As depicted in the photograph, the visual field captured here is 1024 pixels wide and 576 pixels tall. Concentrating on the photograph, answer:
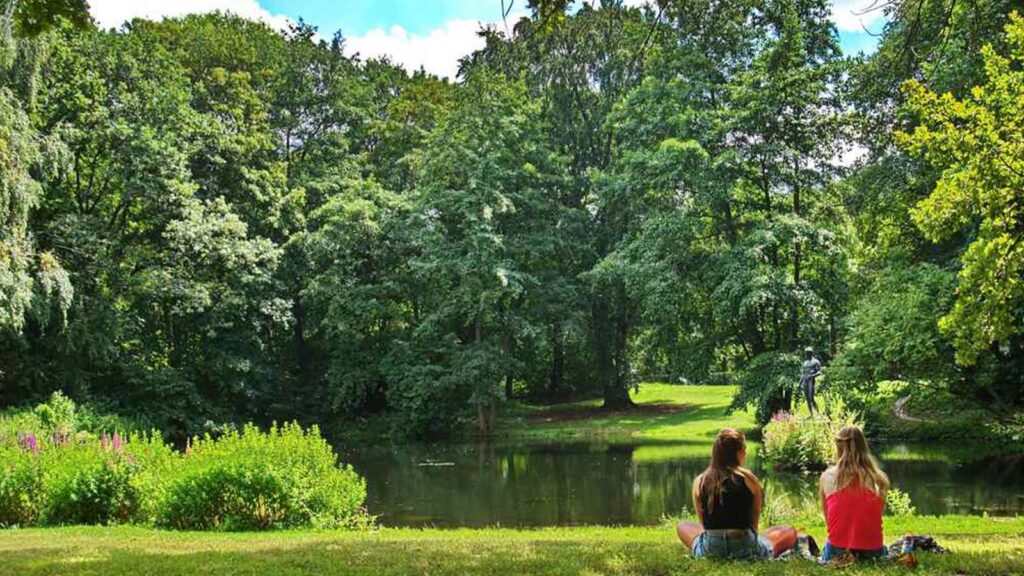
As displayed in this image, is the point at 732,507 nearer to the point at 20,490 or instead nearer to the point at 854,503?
the point at 854,503

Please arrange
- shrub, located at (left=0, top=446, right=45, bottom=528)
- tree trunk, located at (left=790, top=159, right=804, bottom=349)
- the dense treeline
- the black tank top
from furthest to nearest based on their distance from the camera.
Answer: tree trunk, located at (left=790, top=159, right=804, bottom=349) < the dense treeline < shrub, located at (left=0, top=446, right=45, bottom=528) < the black tank top

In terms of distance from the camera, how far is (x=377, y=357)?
107ft

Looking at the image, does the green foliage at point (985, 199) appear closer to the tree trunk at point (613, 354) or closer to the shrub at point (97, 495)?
the shrub at point (97, 495)

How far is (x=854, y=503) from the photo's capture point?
5992 mm

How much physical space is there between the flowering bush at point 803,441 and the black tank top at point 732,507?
1276 centimetres

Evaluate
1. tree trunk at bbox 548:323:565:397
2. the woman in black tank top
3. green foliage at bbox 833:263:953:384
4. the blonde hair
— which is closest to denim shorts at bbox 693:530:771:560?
the woman in black tank top

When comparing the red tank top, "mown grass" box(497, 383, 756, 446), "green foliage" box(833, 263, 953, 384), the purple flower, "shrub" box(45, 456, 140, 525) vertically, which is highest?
"green foliage" box(833, 263, 953, 384)

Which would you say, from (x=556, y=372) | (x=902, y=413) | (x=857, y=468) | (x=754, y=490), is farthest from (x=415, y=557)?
(x=556, y=372)

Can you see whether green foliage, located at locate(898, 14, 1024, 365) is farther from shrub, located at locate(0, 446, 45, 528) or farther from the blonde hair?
shrub, located at locate(0, 446, 45, 528)

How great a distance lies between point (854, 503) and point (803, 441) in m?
13.1

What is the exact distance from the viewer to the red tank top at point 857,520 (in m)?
5.96

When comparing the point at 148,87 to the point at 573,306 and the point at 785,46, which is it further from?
the point at 785,46

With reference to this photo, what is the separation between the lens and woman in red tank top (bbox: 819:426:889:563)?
19.6 feet

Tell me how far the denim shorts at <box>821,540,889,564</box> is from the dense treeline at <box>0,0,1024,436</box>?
563 inches
